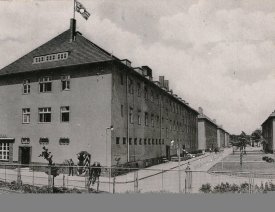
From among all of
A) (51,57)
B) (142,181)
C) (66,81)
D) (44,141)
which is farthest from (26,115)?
(142,181)

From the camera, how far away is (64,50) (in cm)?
3014

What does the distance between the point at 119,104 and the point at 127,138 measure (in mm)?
3429

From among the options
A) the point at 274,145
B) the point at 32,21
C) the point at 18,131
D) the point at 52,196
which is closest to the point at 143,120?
the point at 18,131

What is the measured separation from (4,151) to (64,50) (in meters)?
10.5

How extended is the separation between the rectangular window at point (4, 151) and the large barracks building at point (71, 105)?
0.09 meters

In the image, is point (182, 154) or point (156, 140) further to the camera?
point (182, 154)

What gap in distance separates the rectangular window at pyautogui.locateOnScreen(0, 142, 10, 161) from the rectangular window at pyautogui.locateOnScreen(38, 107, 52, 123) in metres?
4.40

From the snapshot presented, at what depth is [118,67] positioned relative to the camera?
29234 mm

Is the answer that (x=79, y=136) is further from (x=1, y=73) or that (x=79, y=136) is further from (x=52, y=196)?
A: (x=52, y=196)

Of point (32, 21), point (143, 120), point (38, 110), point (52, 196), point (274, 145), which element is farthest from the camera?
point (274, 145)

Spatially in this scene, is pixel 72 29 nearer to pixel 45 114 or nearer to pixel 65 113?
pixel 65 113

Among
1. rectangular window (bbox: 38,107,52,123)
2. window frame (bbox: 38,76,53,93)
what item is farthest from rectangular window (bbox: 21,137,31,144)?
window frame (bbox: 38,76,53,93)

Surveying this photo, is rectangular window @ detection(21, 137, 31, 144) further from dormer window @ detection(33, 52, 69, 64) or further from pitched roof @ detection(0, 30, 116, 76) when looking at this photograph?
dormer window @ detection(33, 52, 69, 64)

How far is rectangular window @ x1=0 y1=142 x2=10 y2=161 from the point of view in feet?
105
